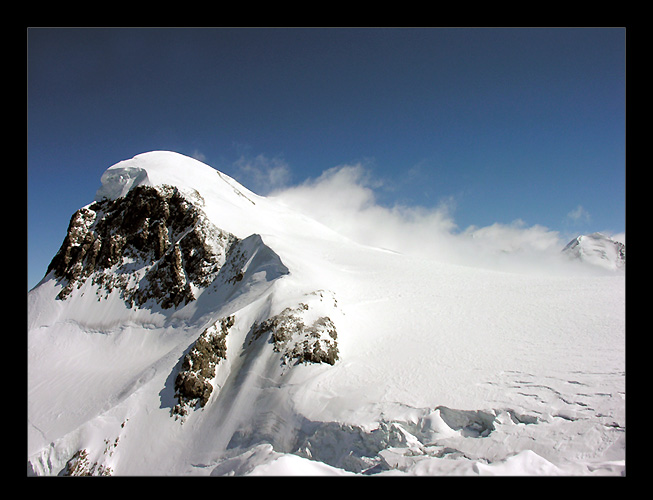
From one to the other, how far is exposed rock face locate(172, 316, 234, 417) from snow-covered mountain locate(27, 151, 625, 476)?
0.11 meters

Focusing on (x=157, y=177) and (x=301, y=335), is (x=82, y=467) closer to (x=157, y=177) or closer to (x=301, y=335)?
(x=301, y=335)

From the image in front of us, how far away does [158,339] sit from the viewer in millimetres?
29641

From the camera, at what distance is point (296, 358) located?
18688 millimetres

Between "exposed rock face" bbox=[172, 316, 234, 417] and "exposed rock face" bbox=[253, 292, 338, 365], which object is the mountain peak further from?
"exposed rock face" bbox=[253, 292, 338, 365]

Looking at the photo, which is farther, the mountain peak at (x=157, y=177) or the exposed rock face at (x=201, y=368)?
the mountain peak at (x=157, y=177)

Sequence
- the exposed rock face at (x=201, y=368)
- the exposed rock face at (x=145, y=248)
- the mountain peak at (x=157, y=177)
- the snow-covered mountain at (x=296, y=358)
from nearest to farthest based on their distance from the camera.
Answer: the snow-covered mountain at (x=296, y=358) → the exposed rock face at (x=201, y=368) → the exposed rock face at (x=145, y=248) → the mountain peak at (x=157, y=177)

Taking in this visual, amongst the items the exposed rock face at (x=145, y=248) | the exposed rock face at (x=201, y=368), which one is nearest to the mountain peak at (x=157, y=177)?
the exposed rock face at (x=145, y=248)

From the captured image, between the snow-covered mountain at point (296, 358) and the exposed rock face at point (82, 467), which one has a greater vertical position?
the snow-covered mountain at point (296, 358)

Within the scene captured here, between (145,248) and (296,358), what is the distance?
27.1 metres

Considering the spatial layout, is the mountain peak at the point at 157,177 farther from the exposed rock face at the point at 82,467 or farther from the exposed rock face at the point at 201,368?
the exposed rock face at the point at 82,467

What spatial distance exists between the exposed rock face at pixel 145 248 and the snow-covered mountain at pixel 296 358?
0.66 feet

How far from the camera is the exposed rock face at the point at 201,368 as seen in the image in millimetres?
19344
